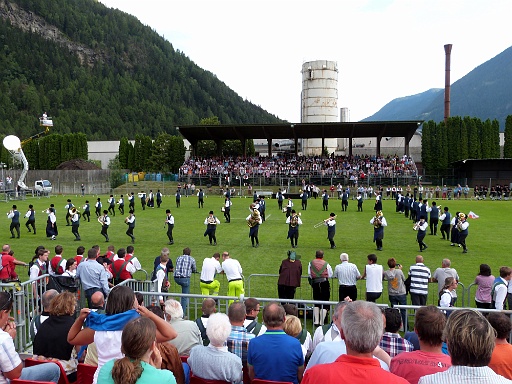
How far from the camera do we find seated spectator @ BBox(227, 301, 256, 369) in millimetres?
4738

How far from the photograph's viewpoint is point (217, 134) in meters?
55.6

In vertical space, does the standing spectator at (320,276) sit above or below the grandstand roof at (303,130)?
below

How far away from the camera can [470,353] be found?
8.94 ft

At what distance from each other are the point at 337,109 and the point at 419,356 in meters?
71.6

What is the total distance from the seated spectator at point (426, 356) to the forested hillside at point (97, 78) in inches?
4791

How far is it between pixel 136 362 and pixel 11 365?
1.50m

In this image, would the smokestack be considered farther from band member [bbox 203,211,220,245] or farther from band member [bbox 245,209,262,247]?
band member [bbox 203,211,220,245]

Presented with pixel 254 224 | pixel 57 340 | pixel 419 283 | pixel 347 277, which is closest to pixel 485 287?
pixel 419 283

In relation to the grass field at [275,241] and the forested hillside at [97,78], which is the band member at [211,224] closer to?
the grass field at [275,241]

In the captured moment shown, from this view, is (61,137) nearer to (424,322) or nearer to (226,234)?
(226,234)

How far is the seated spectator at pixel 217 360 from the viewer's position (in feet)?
13.6

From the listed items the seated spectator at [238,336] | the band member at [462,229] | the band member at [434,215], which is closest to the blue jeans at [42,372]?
the seated spectator at [238,336]

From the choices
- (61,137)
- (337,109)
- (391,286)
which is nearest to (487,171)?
(337,109)

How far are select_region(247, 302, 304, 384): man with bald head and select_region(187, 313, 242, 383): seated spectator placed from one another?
0.18m
